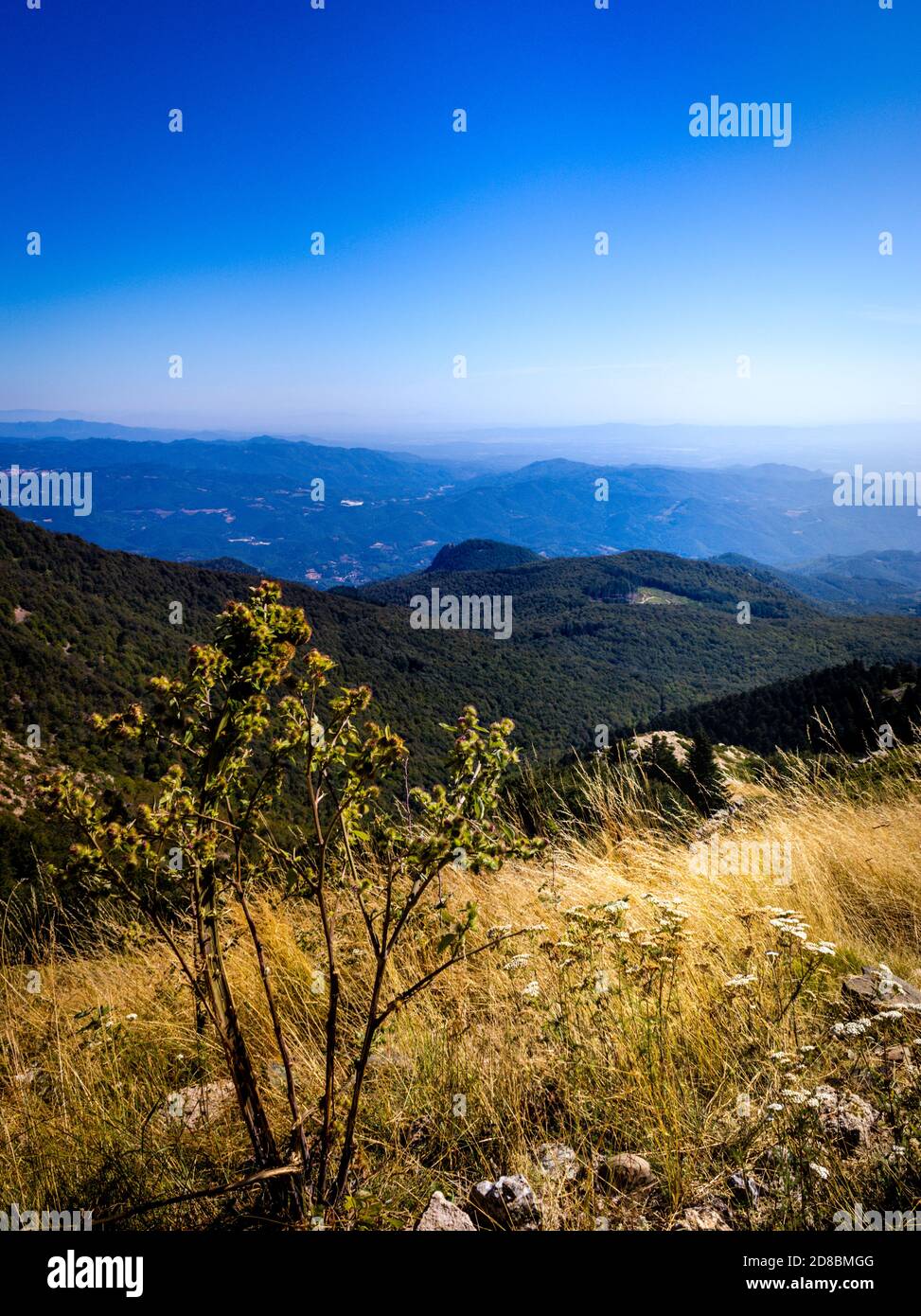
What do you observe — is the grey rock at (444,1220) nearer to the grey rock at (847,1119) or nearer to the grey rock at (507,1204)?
the grey rock at (507,1204)

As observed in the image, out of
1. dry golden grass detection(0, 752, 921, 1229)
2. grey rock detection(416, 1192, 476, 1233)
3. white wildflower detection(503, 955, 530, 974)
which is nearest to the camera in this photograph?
grey rock detection(416, 1192, 476, 1233)

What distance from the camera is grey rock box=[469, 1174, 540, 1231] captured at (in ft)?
5.70

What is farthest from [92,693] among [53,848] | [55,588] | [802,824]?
[802,824]

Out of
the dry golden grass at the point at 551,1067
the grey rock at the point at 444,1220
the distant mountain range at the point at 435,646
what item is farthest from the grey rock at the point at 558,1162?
the distant mountain range at the point at 435,646

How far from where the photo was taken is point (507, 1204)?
1.75m

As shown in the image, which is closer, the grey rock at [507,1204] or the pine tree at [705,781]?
the grey rock at [507,1204]

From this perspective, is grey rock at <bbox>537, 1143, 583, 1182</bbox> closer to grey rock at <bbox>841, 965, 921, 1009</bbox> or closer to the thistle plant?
the thistle plant

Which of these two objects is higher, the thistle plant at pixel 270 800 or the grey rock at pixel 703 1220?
the thistle plant at pixel 270 800

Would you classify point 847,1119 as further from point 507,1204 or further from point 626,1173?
point 507,1204

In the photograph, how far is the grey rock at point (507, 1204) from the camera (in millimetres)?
1738

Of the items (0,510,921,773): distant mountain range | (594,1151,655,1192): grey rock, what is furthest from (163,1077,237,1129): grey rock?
(0,510,921,773): distant mountain range

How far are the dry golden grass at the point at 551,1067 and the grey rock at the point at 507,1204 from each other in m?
0.06

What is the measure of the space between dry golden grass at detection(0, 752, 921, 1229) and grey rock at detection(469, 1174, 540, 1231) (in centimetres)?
6
